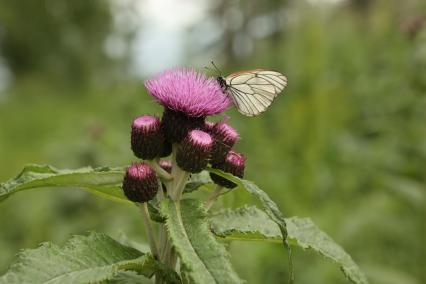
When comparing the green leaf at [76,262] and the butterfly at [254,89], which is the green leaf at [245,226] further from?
the butterfly at [254,89]

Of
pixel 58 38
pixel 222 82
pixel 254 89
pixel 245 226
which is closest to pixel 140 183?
pixel 245 226

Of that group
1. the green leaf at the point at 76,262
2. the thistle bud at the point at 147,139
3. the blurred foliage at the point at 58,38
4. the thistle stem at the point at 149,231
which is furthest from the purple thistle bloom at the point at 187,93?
the blurred foliage at the point at 58,38

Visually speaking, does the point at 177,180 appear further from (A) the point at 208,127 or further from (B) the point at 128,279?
(B) the point at 128,279

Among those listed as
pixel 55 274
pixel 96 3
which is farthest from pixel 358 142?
pixel 96 3

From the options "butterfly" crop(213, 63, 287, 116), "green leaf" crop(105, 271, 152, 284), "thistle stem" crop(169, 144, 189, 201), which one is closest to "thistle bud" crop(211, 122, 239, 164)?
"thistle stem" crop(169, 144, 189, 201)

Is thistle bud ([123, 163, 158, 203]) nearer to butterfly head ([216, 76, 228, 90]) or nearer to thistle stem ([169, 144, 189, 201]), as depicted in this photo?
Result: thistle stem ([169, 144, 189, 201])

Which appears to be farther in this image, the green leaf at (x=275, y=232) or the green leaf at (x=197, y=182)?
the green leaf at (x=197, y=182)
